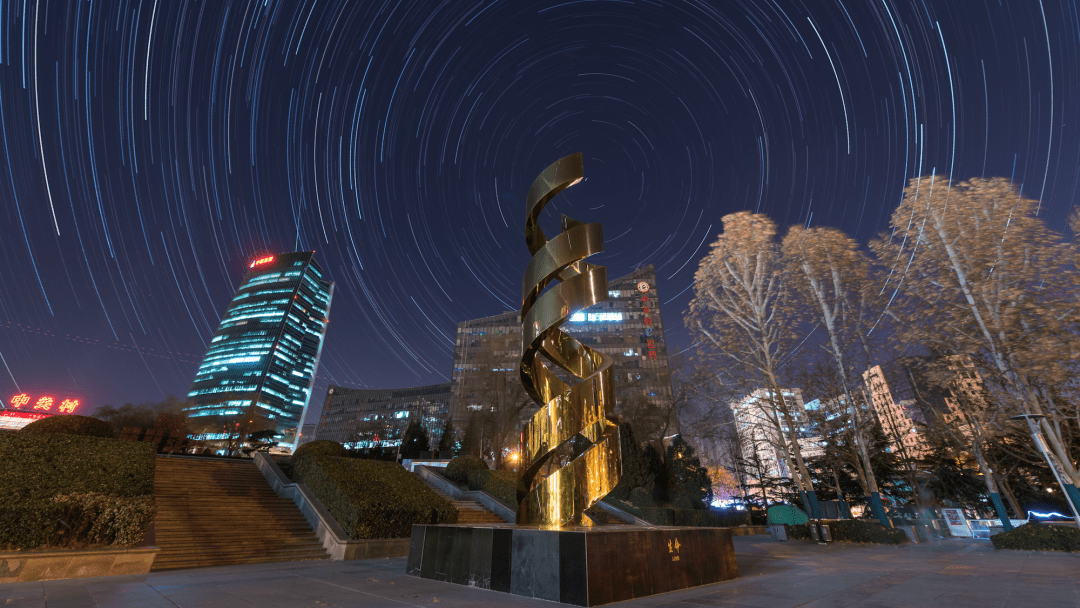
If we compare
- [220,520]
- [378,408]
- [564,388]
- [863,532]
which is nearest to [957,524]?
[863,532]

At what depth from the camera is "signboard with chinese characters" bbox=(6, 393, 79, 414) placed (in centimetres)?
4347

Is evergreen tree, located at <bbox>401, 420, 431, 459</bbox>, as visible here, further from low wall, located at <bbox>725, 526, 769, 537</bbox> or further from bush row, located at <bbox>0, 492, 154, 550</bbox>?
bush row, located at <bbox>0, 492, 154, 550</bbox>

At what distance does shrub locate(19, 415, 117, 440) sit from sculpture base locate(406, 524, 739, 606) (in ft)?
43.3

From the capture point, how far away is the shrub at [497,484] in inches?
721

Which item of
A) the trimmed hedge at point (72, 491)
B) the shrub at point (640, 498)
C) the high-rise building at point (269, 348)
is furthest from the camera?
the high-rise building at point (269, 348)

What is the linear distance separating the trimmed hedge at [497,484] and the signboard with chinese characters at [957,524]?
19738mm

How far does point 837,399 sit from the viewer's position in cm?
1955

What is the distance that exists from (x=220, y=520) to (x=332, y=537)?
330 centimetres

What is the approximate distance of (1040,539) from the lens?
12.4 meters

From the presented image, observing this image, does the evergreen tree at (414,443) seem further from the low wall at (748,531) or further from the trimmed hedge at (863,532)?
the trimmed hedge at (863,532)

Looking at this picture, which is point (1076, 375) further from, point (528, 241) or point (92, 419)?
point (92, 419)

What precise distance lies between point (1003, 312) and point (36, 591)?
2346 centimetres

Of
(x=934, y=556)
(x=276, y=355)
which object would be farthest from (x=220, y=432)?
(x=934, y=556)

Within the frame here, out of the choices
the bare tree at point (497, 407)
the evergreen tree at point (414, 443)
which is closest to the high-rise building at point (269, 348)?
the evergreen tree at point (414, 443)
